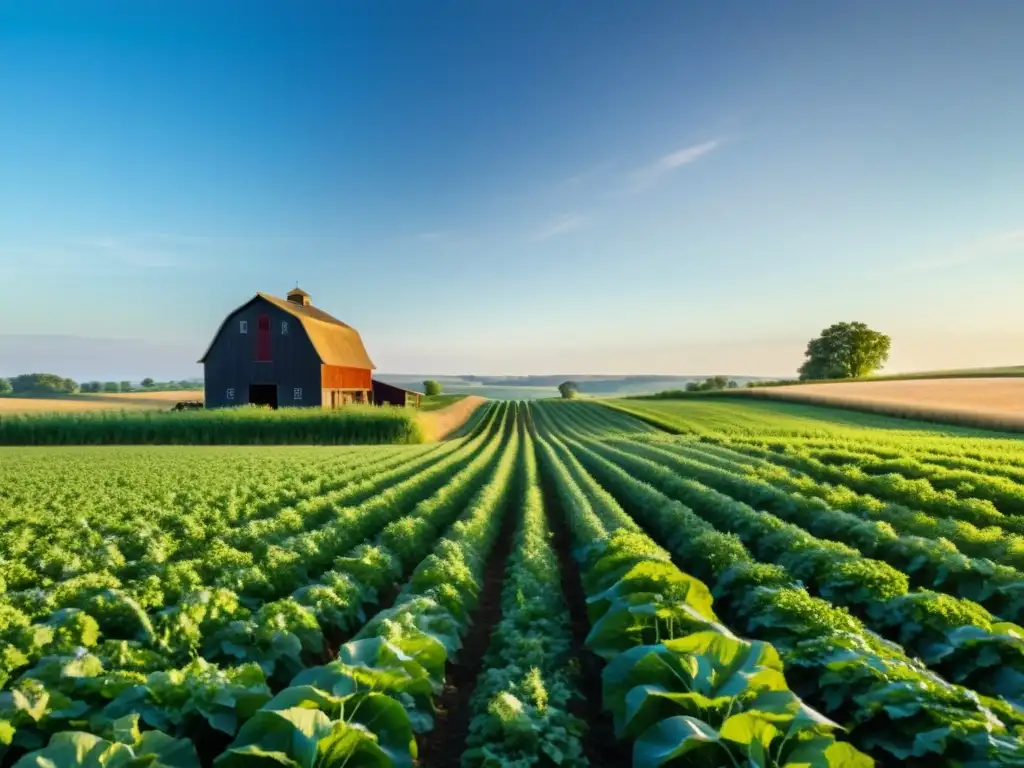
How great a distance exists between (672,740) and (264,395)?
157ft

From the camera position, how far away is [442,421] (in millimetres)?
55188

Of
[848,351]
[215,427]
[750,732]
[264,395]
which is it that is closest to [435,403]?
[264,395]

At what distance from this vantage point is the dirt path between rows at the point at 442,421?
4605cm

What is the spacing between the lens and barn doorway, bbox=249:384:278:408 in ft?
152

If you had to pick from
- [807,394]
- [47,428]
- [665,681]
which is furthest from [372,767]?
[807,394]

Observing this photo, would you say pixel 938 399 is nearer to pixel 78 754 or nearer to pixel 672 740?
pixel 672 740

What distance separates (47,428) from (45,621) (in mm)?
41330

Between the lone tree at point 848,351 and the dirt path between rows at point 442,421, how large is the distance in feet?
207

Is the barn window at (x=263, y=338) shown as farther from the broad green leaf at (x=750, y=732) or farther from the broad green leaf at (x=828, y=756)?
the broad green leaf at (x=828, y=756)

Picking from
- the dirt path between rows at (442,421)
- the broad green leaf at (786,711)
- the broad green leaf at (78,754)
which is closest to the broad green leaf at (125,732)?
the broad green leaf at (78,754)

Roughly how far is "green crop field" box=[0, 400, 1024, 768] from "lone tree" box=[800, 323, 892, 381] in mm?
90835

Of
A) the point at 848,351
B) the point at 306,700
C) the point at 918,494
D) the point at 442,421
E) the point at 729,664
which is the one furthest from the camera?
the point at 848,351

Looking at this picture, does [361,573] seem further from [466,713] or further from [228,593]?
[466,713]

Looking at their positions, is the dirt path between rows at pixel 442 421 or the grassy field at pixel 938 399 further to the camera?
the dirt path between rows at pixel 442 421
